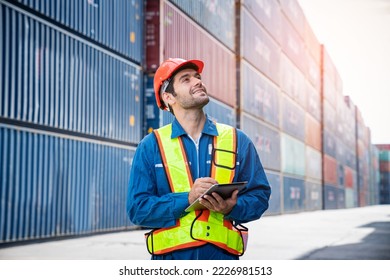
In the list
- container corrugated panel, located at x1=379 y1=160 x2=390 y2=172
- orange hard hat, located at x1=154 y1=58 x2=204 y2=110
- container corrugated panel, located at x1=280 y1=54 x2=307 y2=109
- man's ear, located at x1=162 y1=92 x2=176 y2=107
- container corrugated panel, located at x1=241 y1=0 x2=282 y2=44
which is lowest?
man's ear, located at x1=162 y1=92 x2=176 y2=107

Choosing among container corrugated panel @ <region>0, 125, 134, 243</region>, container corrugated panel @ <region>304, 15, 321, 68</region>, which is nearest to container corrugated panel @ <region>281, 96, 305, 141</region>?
container corrugated panel @ <region>304, 15, 321, 68</region>

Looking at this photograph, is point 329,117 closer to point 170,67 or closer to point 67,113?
point 67,113

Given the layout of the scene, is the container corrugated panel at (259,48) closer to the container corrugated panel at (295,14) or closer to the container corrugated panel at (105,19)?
the container corrugated panel at (295,14)

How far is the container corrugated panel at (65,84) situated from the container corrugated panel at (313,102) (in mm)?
26595

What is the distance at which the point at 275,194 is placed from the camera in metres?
31.2

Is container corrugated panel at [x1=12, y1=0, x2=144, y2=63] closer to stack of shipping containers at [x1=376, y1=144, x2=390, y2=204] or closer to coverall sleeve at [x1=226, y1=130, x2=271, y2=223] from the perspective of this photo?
coverall sleeve at [x1=226, y1=130, x2=271, y2=223]

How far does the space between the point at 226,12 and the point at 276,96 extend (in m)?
9.32

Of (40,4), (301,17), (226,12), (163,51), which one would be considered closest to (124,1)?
(163,51)

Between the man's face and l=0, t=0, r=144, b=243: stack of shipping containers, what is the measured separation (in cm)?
956

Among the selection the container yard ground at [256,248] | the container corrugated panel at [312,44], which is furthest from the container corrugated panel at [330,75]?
the container yard ground at [256,248]

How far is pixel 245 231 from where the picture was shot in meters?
3.18

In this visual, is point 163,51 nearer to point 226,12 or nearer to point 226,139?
point 226,12

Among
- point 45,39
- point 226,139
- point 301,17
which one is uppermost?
point 301,17

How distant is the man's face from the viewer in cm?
312
